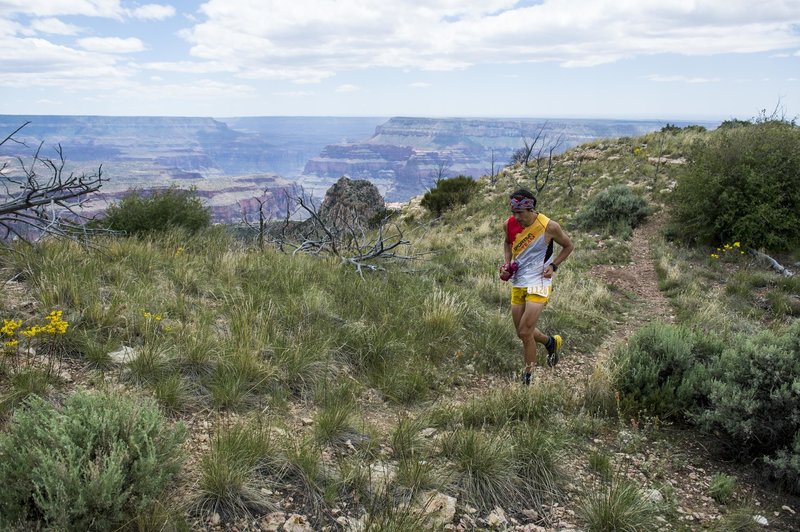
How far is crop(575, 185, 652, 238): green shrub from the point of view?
12.7 metres

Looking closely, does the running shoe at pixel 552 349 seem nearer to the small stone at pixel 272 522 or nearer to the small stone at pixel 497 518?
the small stone at pixel 497 518

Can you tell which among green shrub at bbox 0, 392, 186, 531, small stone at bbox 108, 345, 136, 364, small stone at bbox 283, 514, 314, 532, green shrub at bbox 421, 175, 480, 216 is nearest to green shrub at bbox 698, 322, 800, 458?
small stone at bbox 283, 514, 314, 532

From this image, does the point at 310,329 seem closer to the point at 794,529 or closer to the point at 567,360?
the point at 567,360

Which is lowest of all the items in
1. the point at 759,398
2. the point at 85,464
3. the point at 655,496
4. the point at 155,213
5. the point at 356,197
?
the point at 655,496

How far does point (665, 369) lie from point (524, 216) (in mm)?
1953

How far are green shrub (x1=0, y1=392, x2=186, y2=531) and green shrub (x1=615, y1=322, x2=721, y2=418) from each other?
3730 millimetres

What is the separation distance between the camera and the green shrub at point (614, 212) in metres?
12.7

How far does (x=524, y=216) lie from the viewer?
189 inches

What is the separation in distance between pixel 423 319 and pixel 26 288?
4.08 metres

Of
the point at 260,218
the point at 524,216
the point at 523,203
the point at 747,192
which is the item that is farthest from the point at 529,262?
the point at 747,192

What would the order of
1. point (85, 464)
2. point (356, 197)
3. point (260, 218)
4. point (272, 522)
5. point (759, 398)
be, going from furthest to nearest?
point (356, 197) < point (260, 218) < point (759, 398) < point (272, 522) < point (85, 464)

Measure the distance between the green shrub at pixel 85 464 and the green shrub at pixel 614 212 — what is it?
12062mm

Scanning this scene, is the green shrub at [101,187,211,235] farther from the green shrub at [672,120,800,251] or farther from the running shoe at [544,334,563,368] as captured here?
the green shrub at [672,120,800,251]

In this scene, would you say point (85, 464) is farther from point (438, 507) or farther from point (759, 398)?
point (759, 398)
